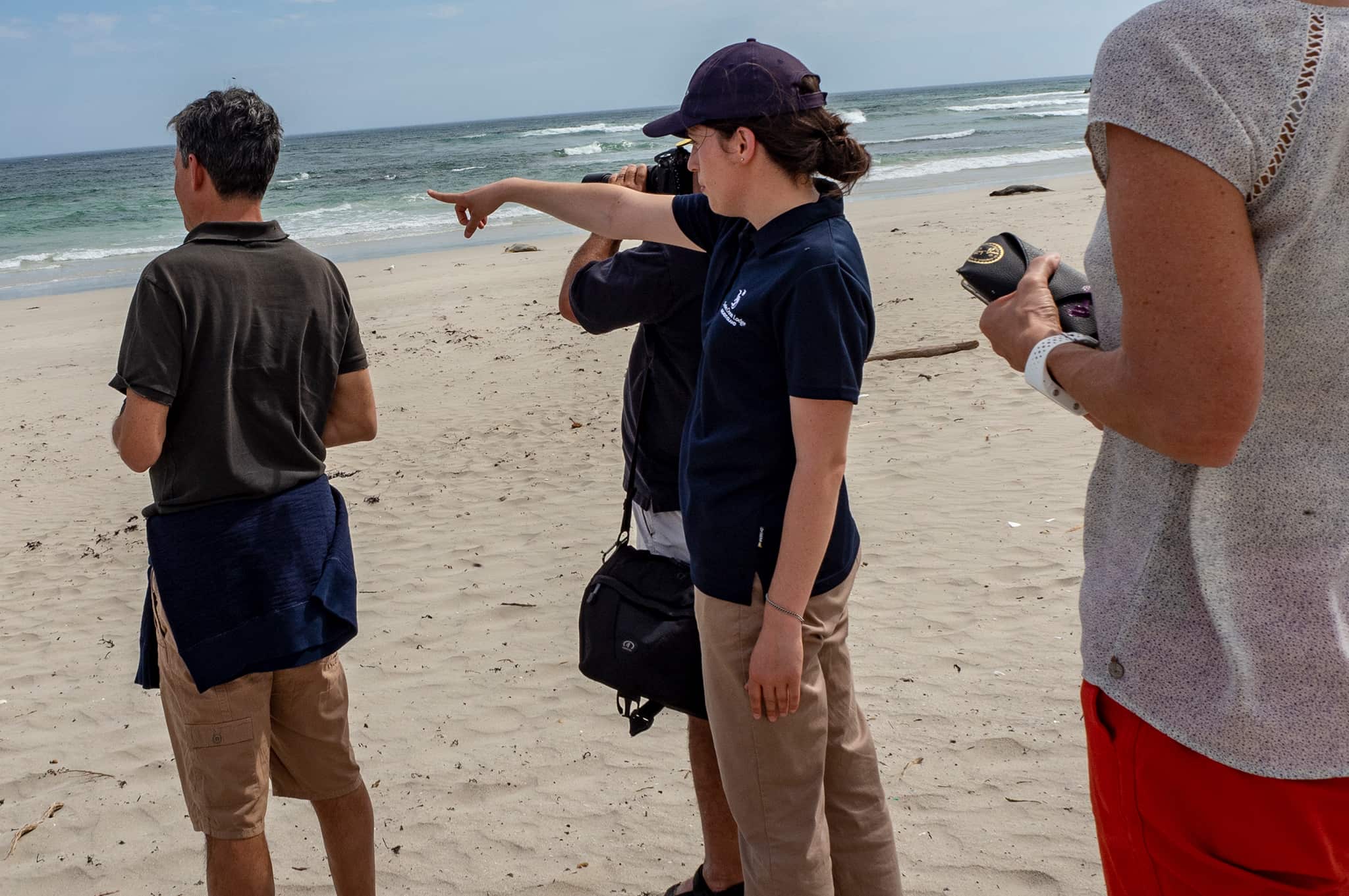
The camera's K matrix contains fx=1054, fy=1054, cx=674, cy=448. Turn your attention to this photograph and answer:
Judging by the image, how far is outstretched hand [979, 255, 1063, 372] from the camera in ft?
4.47

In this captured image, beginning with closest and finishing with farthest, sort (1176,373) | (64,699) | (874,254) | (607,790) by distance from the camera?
(1176,373) → (607,790) → (64,699) → (874,254)

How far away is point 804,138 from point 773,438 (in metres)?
0.57

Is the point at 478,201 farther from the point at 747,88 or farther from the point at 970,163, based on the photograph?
the point at 970,163

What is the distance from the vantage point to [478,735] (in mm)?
3789

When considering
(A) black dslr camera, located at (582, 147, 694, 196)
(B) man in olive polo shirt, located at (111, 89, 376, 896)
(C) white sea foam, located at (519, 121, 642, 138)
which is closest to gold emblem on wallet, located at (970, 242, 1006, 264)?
(A) black dslr camera, located at (582, 147, 694, 196)

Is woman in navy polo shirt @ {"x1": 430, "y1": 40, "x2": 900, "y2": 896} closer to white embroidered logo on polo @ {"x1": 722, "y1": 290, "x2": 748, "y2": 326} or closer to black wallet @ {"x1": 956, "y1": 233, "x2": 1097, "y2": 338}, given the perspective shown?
white embroidered logo on polo @ {"x1": 722, "y1": 290, "x2": 748, "y2": 326}

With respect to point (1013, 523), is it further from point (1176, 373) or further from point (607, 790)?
point (1176, 373)

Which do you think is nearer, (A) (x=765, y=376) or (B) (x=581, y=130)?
(A) (x=765, y=376)

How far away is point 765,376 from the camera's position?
77.2 inches

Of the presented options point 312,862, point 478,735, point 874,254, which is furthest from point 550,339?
point 312,862

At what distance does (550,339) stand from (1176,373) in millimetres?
9196

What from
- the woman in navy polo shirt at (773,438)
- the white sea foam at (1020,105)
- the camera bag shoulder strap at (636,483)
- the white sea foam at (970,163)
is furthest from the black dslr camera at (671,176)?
the white sea foam at (1020,105)

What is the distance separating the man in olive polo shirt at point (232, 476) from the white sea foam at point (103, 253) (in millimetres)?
21065

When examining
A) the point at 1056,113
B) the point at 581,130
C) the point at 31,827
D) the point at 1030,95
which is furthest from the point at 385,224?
the point at 1030,95
